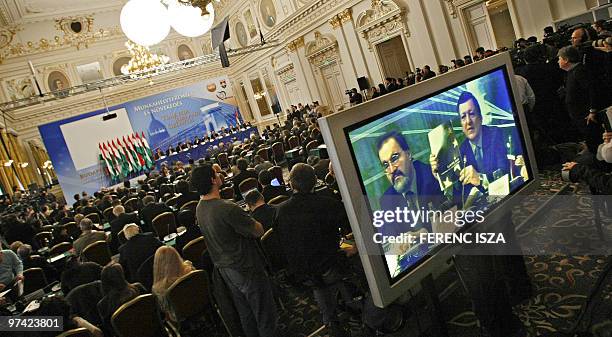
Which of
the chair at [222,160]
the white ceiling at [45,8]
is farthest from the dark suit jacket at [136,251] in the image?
the white ceiling at [45,8]

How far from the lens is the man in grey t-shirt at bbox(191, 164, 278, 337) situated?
307 centimetres

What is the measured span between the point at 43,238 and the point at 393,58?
12085mm

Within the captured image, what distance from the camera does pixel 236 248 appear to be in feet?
10.3

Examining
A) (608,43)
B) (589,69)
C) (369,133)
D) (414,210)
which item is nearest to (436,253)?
(414,210)

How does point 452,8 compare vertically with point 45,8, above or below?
below

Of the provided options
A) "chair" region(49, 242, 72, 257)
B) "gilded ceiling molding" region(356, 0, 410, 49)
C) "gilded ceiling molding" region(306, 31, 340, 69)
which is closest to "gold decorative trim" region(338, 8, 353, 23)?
"gilded ceiling molding" region(356, 0, 410, 49)

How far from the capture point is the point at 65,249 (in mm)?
7398

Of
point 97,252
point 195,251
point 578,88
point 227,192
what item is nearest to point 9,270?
point 97,252

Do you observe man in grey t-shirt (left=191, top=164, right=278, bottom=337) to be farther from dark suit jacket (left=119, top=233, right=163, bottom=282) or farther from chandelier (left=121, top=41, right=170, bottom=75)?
chandelier (left=121, top=41, right=170, bottom=75)

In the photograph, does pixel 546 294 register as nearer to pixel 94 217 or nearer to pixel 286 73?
pixel 94 217

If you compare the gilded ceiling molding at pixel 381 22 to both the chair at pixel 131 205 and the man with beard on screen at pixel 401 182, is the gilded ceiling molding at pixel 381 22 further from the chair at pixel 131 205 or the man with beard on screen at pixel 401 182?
the man with beard on screen at pixel 401 182

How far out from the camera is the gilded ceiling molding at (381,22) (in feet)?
43.5

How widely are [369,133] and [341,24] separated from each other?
49.8 ft

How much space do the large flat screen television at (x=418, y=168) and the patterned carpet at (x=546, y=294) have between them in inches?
33.8
